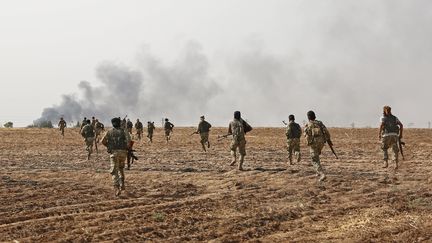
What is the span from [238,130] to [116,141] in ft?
18.5

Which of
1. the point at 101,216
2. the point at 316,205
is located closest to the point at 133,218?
the point at 101,216

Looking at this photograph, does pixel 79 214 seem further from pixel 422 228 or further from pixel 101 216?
pixel 422 228

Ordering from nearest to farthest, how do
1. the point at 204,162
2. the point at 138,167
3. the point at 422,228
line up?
the point at 422,228, the point at 138,167, the point at 204,162

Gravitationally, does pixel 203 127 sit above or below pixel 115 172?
above

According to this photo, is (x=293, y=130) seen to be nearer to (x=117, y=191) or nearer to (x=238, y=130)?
(x=238, y=130)

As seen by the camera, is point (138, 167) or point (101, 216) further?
point (138, 167)

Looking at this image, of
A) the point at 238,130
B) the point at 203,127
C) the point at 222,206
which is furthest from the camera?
the point at 203,127

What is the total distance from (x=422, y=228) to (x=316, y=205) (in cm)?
253

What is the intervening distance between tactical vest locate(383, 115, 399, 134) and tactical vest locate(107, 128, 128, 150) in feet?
28.1

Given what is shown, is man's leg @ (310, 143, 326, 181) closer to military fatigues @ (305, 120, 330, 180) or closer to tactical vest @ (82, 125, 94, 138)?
military fatigues @ (305, 120, 330, 180)

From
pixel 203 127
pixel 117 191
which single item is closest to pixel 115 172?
pixel 117 191

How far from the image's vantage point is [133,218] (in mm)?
10086

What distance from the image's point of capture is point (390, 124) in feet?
56.6

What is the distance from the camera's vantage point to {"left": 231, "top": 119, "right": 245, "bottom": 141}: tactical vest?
17.7 m
